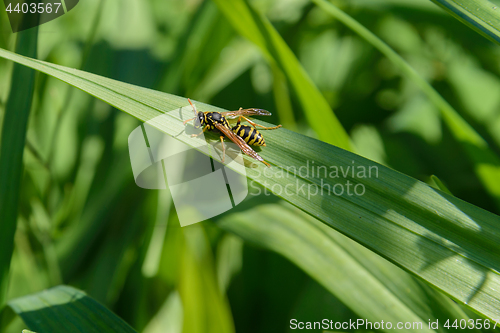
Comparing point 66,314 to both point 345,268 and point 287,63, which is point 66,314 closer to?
point 345,268

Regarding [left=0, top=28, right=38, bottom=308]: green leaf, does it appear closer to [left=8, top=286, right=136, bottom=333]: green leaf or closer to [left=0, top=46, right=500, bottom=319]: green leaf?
[left=8, top=286, right=136, bottom=333]: green leaf

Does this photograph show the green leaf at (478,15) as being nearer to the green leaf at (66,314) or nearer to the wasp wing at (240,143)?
the wasp wing at (240,143)

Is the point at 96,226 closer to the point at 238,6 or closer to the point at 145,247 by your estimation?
the point at 145,247

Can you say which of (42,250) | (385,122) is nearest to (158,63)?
(42,250)

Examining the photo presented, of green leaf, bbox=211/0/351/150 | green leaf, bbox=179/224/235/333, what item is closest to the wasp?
green leaf, bbox=211/0/351/150

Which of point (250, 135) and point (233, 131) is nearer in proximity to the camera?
point (250, 135)

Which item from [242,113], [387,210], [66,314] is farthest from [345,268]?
[66,314]

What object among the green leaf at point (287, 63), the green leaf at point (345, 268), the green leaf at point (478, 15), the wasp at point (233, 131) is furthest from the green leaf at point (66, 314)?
the green leaf at point (478, 15)
